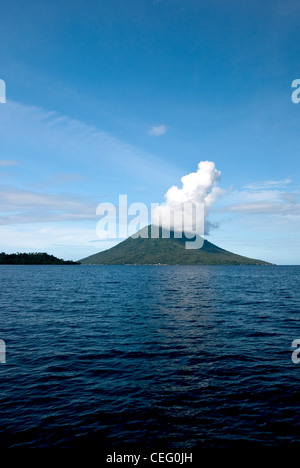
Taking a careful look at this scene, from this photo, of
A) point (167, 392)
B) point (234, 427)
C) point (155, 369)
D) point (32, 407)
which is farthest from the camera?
point (155, 369)

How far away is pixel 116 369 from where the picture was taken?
24844 millimetres

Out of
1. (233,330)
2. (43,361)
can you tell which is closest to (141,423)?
(43,361)

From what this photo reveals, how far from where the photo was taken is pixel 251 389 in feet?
68.7

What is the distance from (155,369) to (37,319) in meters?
28.0

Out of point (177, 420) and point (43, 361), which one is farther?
point (43, 361)

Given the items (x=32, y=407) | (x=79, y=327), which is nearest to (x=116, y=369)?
(x=32, y=407)

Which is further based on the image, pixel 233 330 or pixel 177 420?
pixel 233 330
